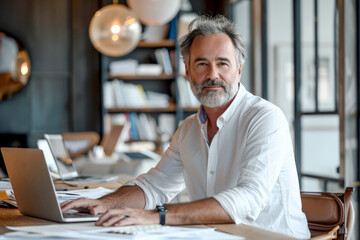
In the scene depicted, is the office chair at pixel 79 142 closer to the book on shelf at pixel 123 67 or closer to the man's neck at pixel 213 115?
the book on shelf at pixel 123 67

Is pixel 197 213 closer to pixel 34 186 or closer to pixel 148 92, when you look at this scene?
pixel 34 186

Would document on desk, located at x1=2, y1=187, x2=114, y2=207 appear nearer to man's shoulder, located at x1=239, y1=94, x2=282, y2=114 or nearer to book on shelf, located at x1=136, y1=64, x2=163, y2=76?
man's shoulder, located at x1=239, y1=94, x2=282, y2=114

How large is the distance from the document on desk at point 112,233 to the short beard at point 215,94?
2.52 feet

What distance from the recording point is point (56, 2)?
7809 millimetres

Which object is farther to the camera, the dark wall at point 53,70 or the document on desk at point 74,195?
the dark wall at point 53,70

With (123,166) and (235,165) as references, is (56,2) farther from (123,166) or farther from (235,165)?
(235,165)

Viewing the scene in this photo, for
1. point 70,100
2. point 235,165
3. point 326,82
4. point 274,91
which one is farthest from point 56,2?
point 235,165

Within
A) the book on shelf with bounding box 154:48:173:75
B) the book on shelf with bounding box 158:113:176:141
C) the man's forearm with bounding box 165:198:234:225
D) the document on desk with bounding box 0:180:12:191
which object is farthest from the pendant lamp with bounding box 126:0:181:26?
the man's forearm with bounding box 165:198:234:225

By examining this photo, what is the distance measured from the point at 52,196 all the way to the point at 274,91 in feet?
16.3

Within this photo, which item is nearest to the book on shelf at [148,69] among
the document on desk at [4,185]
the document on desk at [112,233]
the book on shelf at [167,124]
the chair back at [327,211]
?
the book on shelf at [167,124]

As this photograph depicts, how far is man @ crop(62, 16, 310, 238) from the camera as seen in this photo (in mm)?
1874

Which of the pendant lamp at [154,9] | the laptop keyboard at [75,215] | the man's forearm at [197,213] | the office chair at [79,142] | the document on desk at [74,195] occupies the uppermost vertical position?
the pendant lamp at [154,9]

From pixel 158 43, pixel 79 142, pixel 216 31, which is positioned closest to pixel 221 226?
pixel 216 31

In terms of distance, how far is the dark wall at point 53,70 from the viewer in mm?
7766
